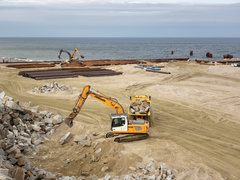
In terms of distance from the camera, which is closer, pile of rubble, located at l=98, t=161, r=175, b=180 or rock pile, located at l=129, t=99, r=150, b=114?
pile of rubble, located at l=98, t=161, r=175, b=180

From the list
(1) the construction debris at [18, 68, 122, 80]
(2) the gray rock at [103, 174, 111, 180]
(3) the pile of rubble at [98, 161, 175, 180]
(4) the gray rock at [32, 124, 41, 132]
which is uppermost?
(1) the construction debris at [18, 68, 122, 80]

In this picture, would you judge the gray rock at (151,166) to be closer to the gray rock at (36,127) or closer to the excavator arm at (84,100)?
the excavator arm at (84,100)

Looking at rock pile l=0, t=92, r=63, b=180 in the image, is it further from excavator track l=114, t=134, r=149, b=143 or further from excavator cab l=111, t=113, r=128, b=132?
excavator track l=114, t=134, r=149, b=143

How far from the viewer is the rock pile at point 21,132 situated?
11.0 m

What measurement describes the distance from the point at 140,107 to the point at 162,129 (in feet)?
6.69

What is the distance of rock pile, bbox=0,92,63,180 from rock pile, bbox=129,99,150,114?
4663 millimetres

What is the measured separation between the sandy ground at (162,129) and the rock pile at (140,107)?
1432mm

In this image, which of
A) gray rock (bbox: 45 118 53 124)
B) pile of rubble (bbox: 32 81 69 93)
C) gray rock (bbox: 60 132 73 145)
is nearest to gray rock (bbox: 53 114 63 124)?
gray rock (bbox: 45 118 53 124)

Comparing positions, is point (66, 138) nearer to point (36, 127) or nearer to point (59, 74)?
point (36, 127)

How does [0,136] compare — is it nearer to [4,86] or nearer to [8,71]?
[4,86]

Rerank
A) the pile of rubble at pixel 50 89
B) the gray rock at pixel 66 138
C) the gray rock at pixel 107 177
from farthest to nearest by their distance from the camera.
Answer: the pile of rubble at pixel 50 89, the gray rock at pixel 66 138, the gray rock at pixel 107 177

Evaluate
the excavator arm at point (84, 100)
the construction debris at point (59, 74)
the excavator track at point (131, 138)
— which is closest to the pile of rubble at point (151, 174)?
the excavator track at point (131, 138)

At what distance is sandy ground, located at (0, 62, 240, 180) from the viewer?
1198cm

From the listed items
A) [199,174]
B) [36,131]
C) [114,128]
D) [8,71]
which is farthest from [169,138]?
[8,71]
